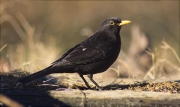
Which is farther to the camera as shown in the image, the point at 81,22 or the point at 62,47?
the point at 81,22

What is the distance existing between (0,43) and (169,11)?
686cm

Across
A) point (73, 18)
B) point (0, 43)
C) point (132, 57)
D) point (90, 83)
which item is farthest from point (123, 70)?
point (73, 18)

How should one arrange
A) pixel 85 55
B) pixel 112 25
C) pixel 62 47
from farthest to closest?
pixel 62 47
pixel 112 25
pixel 85 55

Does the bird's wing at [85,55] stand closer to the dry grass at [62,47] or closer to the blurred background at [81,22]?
the dry grass at [62,47]

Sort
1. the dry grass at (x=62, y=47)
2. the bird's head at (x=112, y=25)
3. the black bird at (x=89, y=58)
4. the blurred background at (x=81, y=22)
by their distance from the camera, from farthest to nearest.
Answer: the blurred background at (x=81, y=22)
the dry grass at (x=62, y=47)
the bird's head at (x=112, y=25)
the black bird at (x=89, y=58)

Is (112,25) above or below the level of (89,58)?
above

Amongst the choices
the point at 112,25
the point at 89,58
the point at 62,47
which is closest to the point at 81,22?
the point at 62,47

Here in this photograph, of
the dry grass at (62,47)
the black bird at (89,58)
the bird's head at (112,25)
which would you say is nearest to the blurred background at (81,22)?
the dry grass at (62,47)

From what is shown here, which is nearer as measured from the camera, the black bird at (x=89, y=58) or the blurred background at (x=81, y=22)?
the black bird at (x=89, y=58)

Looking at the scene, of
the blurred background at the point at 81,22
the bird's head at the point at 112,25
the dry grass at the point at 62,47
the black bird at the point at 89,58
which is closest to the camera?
the black bird at the point at 89,58

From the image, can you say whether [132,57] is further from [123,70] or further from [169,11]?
[169,11]

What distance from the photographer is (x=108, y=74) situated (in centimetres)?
740

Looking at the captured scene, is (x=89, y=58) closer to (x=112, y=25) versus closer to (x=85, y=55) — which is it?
(x=85, y=55)

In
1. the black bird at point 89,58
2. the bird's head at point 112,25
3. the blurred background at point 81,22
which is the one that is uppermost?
the blurred background at point 81,22
